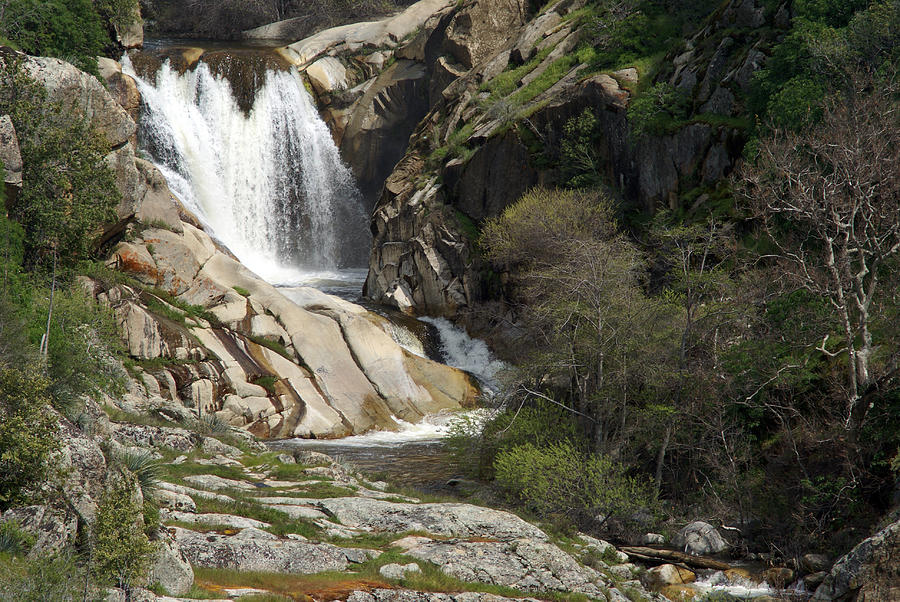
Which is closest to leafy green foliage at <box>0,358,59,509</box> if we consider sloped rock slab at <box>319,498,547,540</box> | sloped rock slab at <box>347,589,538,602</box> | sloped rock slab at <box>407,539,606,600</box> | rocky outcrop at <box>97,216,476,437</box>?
sloped rock slab at <box>347,589,538,602</box>

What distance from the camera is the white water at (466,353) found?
4150 cm

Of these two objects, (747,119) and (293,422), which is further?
(747,119)

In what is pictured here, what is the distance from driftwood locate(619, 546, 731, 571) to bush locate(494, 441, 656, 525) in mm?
1713

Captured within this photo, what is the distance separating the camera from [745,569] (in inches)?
704

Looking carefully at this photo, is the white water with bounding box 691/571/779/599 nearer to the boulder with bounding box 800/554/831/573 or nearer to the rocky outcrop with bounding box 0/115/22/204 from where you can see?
the boulder with bounding box 800/554/831/573

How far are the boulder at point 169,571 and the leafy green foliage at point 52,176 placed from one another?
22.6 meters

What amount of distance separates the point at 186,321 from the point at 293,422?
6.63 metres

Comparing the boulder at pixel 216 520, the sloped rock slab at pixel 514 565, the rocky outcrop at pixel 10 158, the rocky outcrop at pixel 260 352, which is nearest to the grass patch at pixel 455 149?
the rocky outcrop at pixel 260 352

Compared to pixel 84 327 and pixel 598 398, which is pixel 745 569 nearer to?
pixel 598 398

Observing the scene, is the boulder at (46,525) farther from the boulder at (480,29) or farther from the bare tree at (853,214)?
the boulder at (480,29)

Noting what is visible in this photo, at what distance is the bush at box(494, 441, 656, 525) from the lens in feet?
67.0

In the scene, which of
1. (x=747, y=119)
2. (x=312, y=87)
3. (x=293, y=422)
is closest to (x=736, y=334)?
(x=747, y=119)

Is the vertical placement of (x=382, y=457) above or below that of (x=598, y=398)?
below

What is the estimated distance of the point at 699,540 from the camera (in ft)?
62.5
